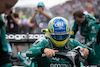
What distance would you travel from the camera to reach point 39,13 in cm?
423

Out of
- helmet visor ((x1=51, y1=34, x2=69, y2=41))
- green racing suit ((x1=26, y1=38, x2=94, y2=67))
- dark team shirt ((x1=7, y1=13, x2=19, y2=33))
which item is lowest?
green racing suit ((x1=26, y1=38, x2=94, y2=67))

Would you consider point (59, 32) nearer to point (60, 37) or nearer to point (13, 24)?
point (60, 37)

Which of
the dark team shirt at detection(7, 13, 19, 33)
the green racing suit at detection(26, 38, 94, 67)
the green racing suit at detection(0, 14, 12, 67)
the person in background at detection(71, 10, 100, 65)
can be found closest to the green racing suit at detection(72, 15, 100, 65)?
the person in background at detection(71, 10, 100, 65)

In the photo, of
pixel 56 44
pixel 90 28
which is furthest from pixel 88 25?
pixel 56 44

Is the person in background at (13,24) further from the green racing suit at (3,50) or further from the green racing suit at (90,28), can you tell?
the green racing suit at (3,50)

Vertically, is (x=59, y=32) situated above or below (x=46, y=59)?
above

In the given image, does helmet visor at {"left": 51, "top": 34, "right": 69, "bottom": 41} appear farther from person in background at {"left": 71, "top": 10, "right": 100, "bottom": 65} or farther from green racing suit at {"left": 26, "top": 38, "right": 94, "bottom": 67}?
person in background at {"left": 71, "top": 10, "right": 100, "bottom": 65}

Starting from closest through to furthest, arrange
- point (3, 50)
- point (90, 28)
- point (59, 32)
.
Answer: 1. point (3, 50)
2. point (59, 32)
3. point (90, 28)

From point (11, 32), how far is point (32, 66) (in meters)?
3.09

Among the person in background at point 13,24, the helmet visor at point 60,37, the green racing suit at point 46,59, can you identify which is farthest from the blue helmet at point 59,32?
the person in background at point 13,24

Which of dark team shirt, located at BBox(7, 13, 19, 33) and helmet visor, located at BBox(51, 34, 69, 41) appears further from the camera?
dark team shirt, located at BBox(7, 13, 19, 33)

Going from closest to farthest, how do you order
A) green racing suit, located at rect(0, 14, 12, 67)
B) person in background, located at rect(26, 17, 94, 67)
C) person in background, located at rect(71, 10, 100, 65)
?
green racing suit, located at rect(0, 14, 12, 67) → person in background, located at rect(26, 17, 94, 67) → person in background, located at rect(71, 10, 100, 65)

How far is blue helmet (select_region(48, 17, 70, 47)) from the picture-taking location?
1.69 m

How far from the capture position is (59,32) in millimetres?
1690
